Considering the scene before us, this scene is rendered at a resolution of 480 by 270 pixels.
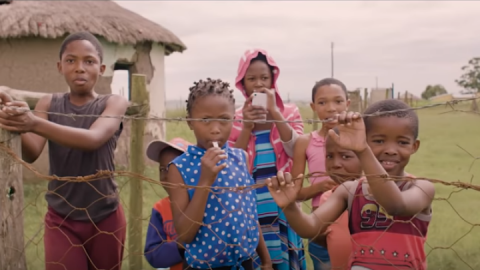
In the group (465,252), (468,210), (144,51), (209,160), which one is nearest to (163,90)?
(144,51)

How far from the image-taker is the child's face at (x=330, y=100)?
109 inches

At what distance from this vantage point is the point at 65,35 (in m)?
7.51

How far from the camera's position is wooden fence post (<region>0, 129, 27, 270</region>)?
209 centimetres

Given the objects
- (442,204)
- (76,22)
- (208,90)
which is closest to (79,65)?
(208,90)

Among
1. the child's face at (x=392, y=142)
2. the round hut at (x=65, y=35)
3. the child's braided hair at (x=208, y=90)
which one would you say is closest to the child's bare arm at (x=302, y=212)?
the child's face at (x=392, y=142)

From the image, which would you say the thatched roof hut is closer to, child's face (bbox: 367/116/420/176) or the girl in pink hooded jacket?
the girl in pink hooded jacket

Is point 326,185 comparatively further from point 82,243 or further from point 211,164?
point 82,243

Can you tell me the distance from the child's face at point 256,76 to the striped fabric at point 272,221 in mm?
251

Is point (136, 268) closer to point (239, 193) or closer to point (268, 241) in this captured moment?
point (268, 241)

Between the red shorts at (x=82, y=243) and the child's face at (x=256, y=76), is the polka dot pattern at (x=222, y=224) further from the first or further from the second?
the child's face at (x=256, y=76)

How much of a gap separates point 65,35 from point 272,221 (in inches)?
235

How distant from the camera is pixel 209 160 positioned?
1.75 meters

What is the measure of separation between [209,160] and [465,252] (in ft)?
10.3

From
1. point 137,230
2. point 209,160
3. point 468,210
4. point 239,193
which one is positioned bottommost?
point 468,210
